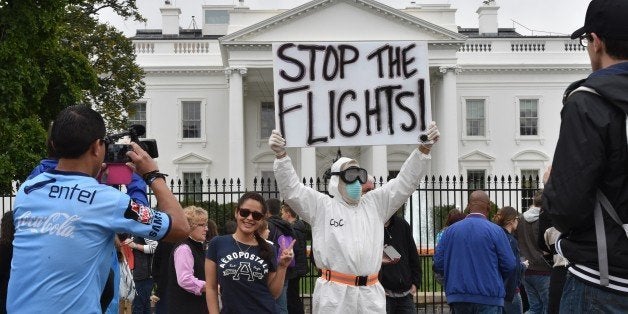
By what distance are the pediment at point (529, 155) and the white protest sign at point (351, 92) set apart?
138 ft

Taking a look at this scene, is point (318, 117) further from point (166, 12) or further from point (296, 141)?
point (166, 12)

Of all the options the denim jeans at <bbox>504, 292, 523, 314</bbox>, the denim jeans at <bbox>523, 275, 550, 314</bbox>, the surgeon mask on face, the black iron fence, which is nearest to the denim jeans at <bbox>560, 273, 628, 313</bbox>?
the surgeon mask on face

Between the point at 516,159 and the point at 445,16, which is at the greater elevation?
the point at 445,16

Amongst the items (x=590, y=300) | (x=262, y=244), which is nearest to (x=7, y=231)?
(x=262, y=244)

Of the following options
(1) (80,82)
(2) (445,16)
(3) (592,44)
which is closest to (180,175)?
(2) (445,16)

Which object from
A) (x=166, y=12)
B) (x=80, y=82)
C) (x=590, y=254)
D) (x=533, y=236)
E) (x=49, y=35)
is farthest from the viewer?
(x=166, y=12)

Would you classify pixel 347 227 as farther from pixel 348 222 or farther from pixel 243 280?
pixel 243 280

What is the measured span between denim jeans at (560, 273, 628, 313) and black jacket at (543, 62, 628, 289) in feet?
0.13

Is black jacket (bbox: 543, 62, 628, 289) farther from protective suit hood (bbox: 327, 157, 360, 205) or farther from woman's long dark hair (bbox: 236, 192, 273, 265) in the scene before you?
protective suit hood (bbox: 327, 157, 360, 205)

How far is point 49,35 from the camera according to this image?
808 inches

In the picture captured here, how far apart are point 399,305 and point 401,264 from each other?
1.22 feet

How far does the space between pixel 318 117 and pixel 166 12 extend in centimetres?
4759

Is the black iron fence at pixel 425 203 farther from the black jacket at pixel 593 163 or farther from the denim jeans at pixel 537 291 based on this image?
the black jacket at pixel 593 163

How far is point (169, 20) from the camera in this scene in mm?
52875
